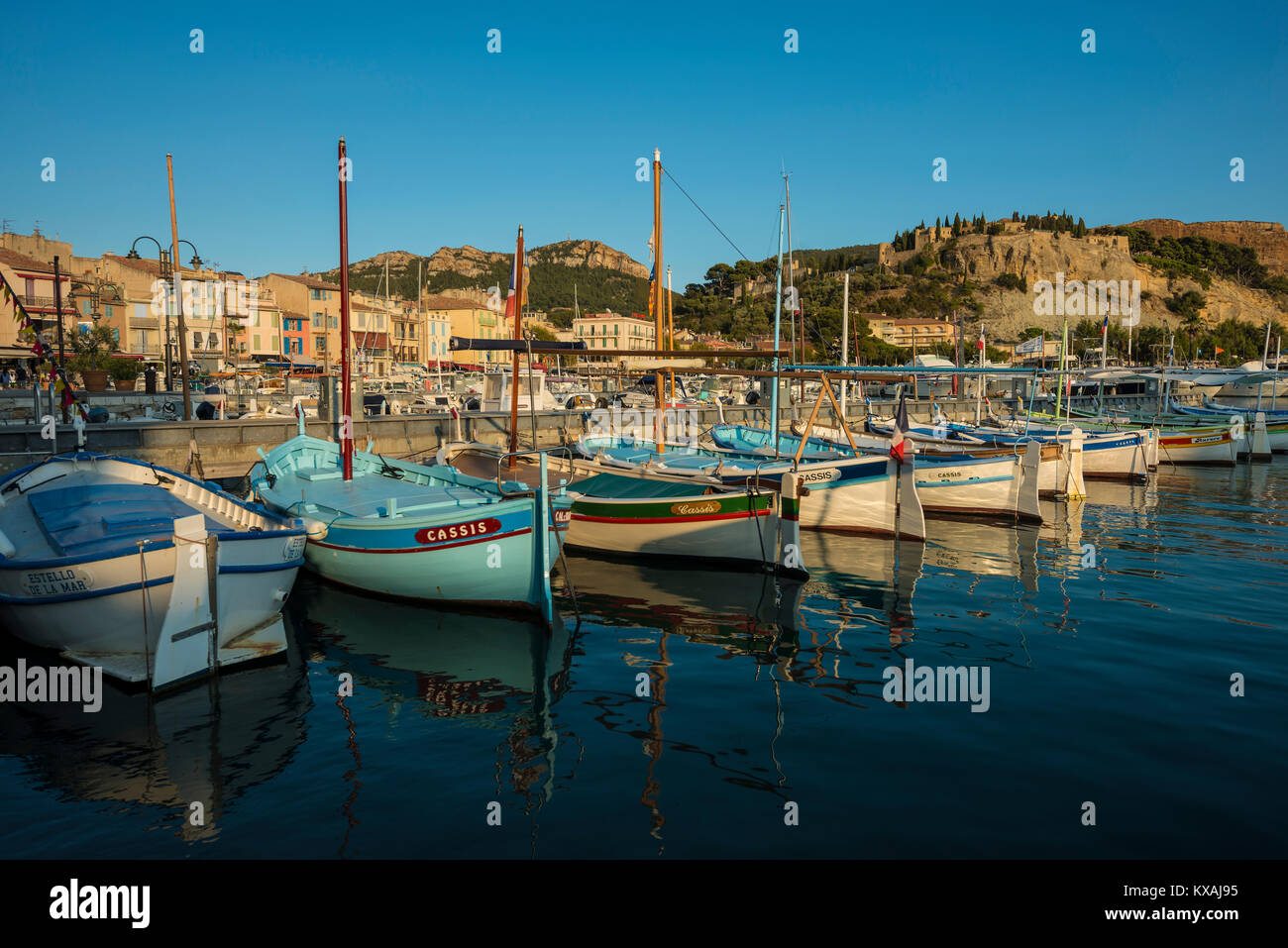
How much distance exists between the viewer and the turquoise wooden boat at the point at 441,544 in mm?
12250

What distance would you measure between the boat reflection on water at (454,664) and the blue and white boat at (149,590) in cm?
143

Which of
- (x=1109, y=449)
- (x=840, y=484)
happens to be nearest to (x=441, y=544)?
(x=840, y=484)

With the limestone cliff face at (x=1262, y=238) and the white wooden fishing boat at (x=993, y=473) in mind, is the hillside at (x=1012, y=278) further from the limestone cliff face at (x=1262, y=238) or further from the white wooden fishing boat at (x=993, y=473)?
the white wooden fishing boat at (x=993, y=473)

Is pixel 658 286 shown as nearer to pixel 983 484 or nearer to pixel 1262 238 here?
pixel 983 484

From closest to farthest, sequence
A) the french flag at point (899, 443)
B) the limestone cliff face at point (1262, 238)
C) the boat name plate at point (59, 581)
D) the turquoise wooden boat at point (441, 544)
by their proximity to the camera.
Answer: the boat name plate at point (59, 581)
the turquoise wooden boat at point (441, 544)
the french flag at point (899, 443)
the limestone cliff face at point (1262, 238)

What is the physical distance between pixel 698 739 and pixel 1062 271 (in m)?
186

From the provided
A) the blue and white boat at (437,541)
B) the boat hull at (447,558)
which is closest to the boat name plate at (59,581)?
the blue and white boat at (437,541)

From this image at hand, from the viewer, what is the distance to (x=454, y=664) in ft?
36.9

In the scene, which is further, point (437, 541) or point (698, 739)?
point (437, 541)

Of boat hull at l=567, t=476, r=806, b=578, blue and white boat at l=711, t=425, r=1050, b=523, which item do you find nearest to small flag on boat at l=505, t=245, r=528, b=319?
boat hull at l=567, t=476, r=806, b=578

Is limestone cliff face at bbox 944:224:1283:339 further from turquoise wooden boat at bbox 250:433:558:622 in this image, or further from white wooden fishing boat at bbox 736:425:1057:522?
turquoise wooden boat at bbox 250:433:558:622

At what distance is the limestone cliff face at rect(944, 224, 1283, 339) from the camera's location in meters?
162

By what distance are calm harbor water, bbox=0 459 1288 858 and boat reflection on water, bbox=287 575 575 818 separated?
0.05m
